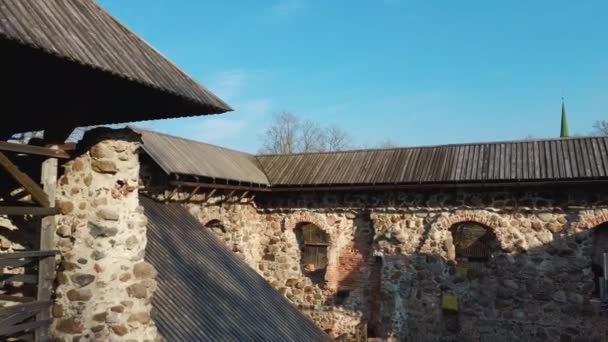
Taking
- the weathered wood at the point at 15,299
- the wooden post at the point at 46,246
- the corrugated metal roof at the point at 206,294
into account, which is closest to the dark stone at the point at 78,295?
the wooden post at the point at 46,246

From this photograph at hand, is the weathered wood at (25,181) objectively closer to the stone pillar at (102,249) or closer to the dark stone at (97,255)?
the stone pillar at (102,249)

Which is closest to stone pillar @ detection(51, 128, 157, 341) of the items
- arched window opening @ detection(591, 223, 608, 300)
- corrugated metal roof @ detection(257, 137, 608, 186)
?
corrugated metal roof @ detection(257, 137, 608, 186)

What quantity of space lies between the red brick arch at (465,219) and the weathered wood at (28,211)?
8.05 metres

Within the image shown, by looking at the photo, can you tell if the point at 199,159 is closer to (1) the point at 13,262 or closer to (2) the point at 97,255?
(2) the point at 97,255

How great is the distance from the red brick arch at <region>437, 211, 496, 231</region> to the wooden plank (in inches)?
314

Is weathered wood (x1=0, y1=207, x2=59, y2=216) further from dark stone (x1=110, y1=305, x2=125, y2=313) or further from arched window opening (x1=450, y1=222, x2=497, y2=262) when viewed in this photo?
arched window opening (x1=450, y1=222, x2=497, y2=262)

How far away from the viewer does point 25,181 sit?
140 inches

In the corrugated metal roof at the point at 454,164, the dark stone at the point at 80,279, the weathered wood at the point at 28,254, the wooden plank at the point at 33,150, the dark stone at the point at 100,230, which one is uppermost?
the corrugated metal roof at the point at 454,164

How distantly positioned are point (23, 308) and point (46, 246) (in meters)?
0.49

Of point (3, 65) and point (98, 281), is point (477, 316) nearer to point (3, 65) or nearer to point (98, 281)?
point (98, 281)

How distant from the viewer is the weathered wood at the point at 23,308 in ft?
10.8

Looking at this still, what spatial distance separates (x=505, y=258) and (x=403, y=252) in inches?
80.6

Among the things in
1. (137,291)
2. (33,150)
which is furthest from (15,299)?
(33,150)

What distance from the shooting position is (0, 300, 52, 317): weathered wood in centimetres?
329
